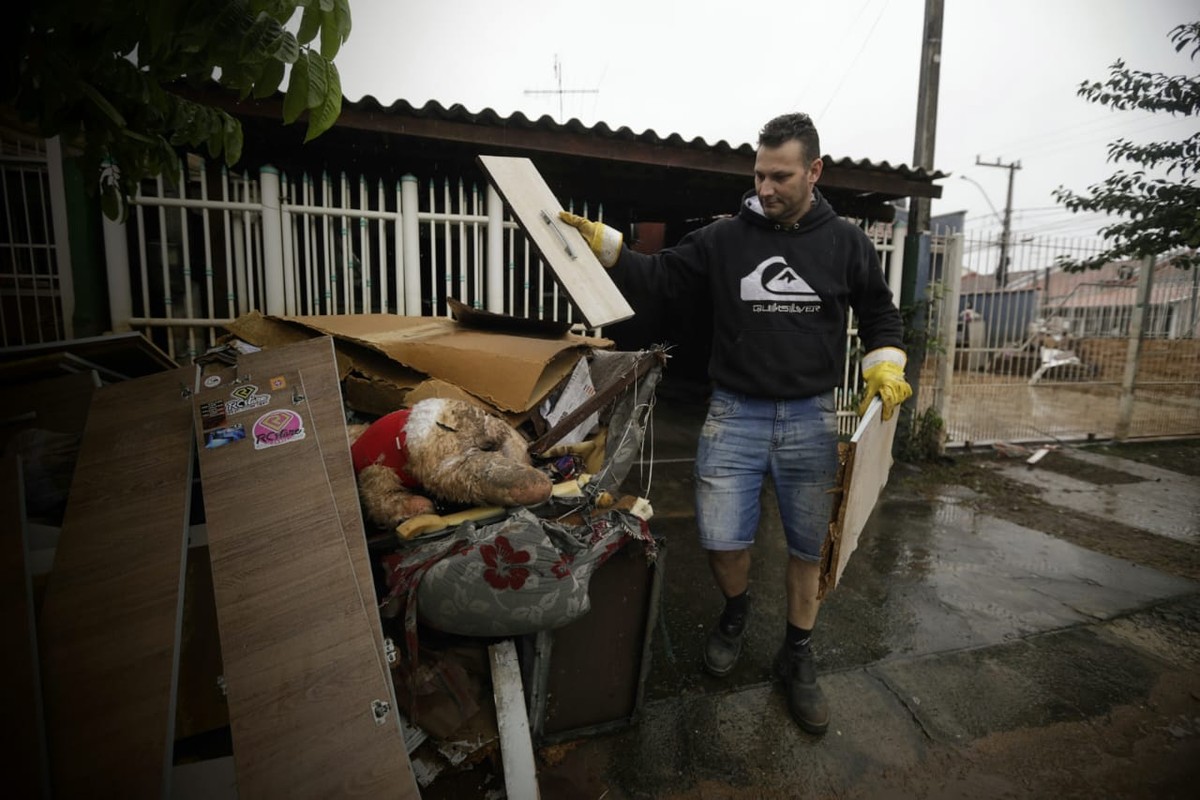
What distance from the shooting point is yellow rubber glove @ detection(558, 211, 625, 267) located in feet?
7.02

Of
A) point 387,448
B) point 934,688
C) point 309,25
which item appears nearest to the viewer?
point 309,25

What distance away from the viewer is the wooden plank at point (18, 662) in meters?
1.18

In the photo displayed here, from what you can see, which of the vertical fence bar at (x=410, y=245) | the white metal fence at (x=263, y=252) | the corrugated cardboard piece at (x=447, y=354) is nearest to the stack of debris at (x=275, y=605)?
the corrugated cardboard piece at (x=447, y=354)

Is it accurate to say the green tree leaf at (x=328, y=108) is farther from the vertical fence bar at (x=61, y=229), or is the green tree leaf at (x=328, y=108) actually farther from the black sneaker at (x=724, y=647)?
the vertical fence bar at (x=61, y=229)

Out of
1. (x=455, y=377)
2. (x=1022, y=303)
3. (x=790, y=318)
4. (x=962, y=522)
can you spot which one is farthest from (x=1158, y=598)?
(x=1022, y=303)

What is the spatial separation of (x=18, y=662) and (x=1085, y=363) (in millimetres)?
9944

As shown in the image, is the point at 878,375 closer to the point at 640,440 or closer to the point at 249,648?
the point at 640,440

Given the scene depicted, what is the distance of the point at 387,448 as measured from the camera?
5.83 ft

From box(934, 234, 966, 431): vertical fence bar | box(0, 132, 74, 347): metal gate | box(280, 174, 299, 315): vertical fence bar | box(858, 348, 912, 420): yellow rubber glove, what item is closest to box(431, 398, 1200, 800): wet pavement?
→ box(858, 348, 912, 420): yellow rubber glove

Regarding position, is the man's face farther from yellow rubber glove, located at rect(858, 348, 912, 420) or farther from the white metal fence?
the white metal fence

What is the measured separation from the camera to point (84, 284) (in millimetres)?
3352

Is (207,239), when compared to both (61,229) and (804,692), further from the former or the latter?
(804,692)

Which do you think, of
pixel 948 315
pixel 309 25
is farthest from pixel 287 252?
pixel 948 315

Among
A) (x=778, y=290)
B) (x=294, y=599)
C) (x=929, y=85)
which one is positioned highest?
(x=929, y=85)
